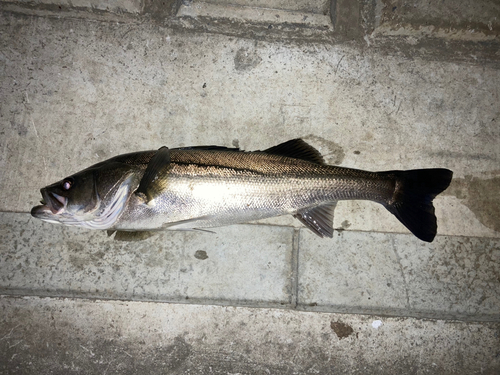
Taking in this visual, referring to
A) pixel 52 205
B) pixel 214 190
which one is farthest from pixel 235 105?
pixel 52 205

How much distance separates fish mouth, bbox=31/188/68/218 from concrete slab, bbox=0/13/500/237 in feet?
2.33

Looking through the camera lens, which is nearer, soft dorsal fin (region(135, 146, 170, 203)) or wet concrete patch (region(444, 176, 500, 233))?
soft dorsal fin (region(135, 146, 170, 203))

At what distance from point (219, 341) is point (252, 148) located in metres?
1.89

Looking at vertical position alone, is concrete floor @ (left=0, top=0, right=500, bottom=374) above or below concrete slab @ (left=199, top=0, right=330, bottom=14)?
below

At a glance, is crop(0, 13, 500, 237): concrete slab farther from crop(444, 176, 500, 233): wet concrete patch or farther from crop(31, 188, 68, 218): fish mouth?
crop(31, 188, 68, 218): fish mouth

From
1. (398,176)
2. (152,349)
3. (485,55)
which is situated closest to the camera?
(398,176)

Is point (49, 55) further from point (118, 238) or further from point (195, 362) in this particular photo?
point (195, 362)

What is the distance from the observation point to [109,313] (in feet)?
8.92

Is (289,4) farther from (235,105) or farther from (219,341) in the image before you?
(219,341)

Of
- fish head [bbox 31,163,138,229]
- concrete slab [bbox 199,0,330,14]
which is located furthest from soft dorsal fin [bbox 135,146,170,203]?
concrete slab [bbox 199,0,330,14]

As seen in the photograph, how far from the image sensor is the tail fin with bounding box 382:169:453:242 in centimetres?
241

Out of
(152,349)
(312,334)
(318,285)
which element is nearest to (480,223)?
(318,285)

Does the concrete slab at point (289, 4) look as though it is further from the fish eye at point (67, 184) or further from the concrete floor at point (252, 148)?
the fish eye at point (67, 184)

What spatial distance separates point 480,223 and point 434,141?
944 mm
